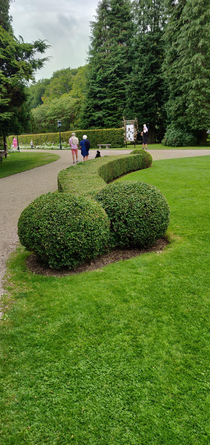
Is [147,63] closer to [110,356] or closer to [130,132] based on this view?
[130,132]

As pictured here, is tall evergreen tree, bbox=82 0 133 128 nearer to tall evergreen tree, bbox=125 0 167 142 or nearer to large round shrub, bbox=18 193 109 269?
tall evergreen tree, bbox=125 0 167 142

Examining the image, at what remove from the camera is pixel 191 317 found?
2869mm

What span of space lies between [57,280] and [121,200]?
1687 millimetres

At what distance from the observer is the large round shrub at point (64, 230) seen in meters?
3.64

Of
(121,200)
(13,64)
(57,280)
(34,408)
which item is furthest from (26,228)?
(13,64)

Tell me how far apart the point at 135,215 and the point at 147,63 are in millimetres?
30652

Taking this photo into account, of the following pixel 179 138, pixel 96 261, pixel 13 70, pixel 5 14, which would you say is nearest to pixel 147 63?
pixel 179 138

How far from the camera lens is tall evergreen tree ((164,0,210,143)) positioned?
2031 cm

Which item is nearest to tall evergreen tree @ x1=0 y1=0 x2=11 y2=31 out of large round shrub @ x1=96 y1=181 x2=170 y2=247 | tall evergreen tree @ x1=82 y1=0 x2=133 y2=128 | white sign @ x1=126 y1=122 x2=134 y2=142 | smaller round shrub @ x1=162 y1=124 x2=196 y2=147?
white sign @ x1=126 y1=122 x2=134 y2=142

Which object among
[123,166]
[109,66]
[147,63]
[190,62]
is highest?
[109,66]

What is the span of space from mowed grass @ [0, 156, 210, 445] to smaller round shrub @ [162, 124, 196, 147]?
21.8 m

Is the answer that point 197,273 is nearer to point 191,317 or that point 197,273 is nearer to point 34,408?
point 191,317

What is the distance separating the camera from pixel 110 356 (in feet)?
8.00

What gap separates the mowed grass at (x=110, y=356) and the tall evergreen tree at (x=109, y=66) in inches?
1274
